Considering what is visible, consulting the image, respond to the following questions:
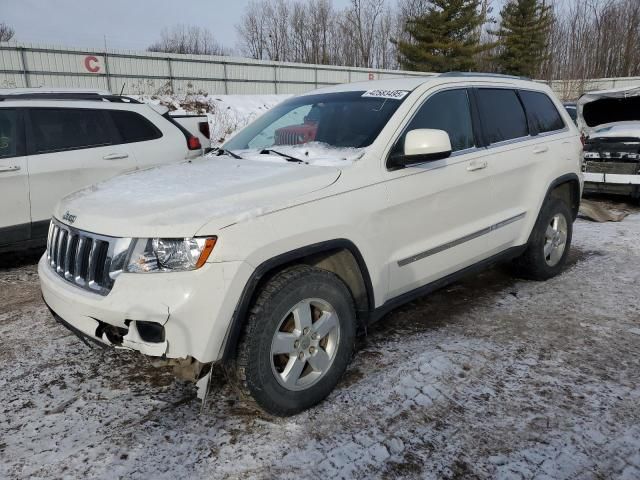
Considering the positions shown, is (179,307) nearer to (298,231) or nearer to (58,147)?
(298,231)

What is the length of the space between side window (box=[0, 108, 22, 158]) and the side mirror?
4111mm

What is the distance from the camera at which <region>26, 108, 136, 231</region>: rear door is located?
5.21m

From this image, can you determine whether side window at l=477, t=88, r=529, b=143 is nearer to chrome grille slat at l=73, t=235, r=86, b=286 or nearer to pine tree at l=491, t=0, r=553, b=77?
chrome grille slat at l=73, t=235, r=86, b=286

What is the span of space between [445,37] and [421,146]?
4134cm

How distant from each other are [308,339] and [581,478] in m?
1.40

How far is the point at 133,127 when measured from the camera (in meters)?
5.97

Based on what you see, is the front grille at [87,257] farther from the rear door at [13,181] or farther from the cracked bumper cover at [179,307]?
the rear door at [13,181]

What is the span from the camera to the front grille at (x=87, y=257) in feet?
7.77

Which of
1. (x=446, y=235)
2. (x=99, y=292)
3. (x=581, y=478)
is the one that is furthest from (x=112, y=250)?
(x=581, y=478)

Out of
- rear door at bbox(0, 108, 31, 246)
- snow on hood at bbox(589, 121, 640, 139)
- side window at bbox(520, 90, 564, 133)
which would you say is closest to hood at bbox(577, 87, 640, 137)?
snow on hood at bbox(589, 121, 640, 139)

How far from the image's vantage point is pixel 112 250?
2373mm

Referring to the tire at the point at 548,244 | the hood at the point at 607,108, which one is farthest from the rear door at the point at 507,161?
the hood at the point at 607,108

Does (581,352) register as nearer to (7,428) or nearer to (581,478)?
(581,478)

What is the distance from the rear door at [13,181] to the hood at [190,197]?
251 cm
